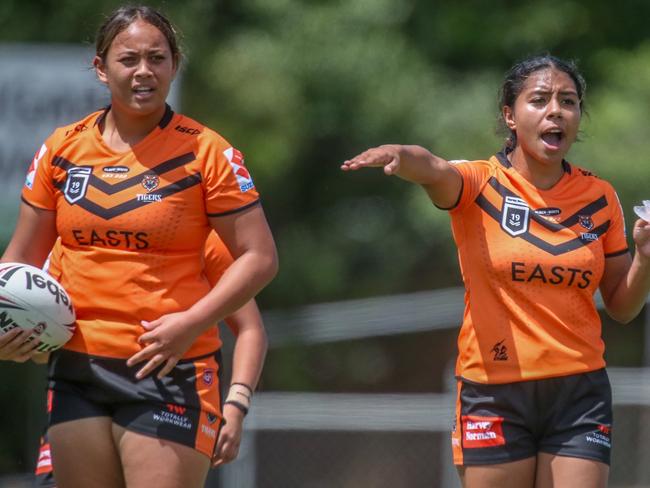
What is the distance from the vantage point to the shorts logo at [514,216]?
413 cm

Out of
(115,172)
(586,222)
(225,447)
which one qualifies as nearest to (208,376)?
(225,447)

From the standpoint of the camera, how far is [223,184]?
3.78 m

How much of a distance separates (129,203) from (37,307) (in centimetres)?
41

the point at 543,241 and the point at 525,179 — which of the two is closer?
the point at 543,241

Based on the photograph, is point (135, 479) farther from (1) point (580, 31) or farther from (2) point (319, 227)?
(1) point (580, 31)

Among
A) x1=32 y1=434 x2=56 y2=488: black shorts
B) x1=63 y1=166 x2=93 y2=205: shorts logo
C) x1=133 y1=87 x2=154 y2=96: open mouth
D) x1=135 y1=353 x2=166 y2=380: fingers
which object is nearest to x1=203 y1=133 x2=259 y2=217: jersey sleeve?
x1=133 y1=87 x2=154 y2=96: open mouth

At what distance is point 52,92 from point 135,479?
12.6 feet

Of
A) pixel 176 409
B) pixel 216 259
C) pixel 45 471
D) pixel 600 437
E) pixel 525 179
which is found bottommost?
pixel 45 471

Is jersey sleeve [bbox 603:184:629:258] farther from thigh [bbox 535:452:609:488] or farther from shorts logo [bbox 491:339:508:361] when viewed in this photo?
thigh [bbox 535:452:609:488]

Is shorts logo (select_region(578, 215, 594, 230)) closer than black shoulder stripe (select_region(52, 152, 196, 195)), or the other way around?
black shoulder stripe (select_region(52, 152, 196, 195))

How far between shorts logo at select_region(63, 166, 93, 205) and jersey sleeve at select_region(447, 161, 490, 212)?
121 centimetres

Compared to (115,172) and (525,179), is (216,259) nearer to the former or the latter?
(115,172)

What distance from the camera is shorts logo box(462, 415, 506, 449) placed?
400 centimetres

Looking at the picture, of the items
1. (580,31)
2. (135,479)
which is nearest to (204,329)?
(135,479)
